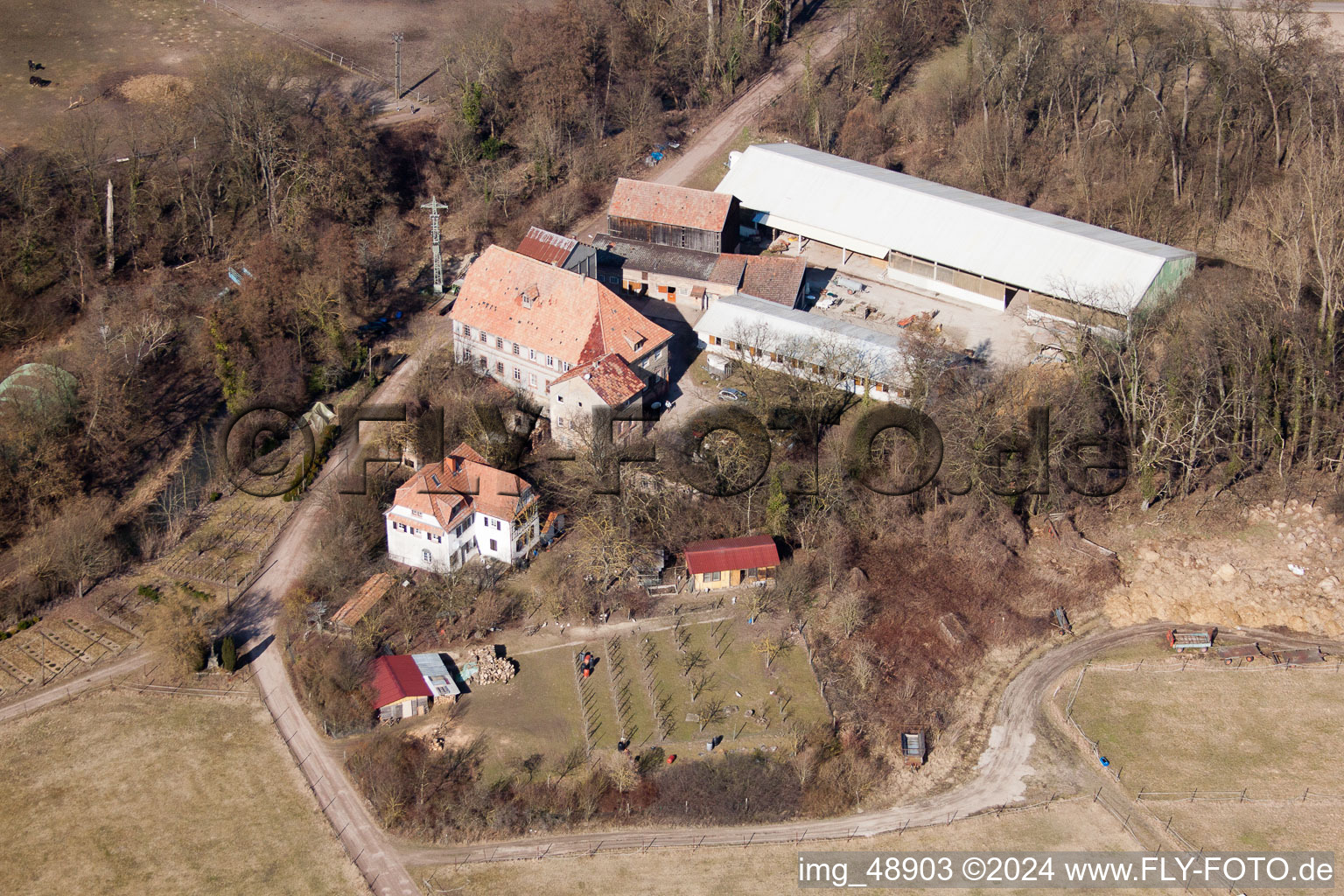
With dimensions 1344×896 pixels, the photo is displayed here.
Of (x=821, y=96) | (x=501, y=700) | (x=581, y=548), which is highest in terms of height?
(x=821, y=96)

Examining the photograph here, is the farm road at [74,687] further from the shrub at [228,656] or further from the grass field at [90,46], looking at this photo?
the grass field at [90,46]

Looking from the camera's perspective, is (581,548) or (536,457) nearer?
(581,548)

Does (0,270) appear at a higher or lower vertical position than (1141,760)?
higher

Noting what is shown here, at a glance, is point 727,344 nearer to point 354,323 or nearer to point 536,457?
point 536,457

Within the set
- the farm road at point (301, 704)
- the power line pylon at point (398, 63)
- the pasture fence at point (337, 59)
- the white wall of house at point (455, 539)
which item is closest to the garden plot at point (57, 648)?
the farm road at point (301, 704)

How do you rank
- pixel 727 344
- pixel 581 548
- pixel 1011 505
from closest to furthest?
1. pixel 581 548
2. pixel 1011 505
3. pixel 727 344

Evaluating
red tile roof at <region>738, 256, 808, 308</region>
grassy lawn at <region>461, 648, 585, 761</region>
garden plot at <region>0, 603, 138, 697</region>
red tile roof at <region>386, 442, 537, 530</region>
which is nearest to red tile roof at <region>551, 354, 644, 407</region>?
red tile roof at <region>386, 442, 537, 530</region>

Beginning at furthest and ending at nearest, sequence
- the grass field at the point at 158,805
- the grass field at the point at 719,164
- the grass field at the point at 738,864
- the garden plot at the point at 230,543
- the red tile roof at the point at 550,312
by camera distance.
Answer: the grass field at the point at 719,164 → the red tile roof at the point at 550,312 → the garden plot at the point at 230,543 → the grass field at the point at 158,805 → the grass field at the point at 738,864

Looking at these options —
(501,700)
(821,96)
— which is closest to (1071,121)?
(821,96)
